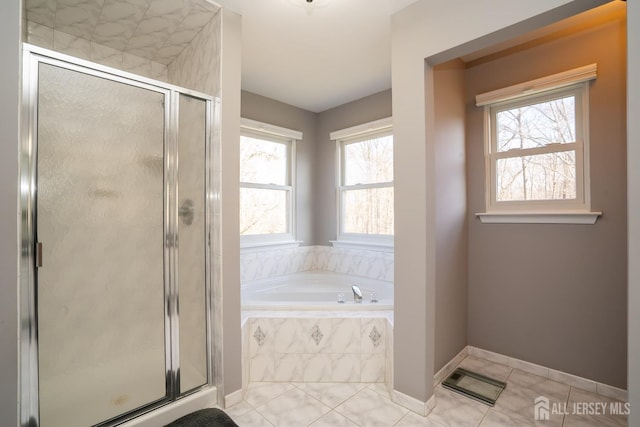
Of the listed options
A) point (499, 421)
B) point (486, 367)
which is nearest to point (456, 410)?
point (499, 421)

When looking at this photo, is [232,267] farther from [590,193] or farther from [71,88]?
[590,193]

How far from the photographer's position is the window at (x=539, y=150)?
7.00 feet

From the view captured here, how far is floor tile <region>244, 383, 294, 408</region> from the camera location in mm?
2010

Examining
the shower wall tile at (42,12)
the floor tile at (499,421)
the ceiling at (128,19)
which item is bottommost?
the floor tile at (499,421)

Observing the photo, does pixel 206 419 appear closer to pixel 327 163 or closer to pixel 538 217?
pixel 538 217

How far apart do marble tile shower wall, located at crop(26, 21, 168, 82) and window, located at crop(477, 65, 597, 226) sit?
2923 mm

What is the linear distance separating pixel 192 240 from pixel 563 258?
2.73m

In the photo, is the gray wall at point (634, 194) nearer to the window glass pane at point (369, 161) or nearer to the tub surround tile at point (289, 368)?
the tub surround tile at point (289, 368)

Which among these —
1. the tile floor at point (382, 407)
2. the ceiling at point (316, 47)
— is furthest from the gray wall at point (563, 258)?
the ceiling at point (316, 47)

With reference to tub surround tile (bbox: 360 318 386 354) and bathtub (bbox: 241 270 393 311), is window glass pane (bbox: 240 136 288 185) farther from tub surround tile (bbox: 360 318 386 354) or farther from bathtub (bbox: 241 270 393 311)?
tub surround tile (bbox: 360 318 386 354)

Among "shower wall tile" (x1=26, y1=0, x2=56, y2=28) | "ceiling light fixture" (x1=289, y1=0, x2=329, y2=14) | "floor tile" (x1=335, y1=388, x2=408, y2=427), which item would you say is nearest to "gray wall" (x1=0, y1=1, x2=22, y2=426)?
"shower wall tile" (x1=26, y1=0, x2=56, y2=28)

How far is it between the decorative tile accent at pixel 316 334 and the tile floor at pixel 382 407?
33cm

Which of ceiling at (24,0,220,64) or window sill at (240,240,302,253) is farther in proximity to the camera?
window sill at (240,240,302,253)

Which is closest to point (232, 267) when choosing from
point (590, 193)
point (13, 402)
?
point (13, 402)
